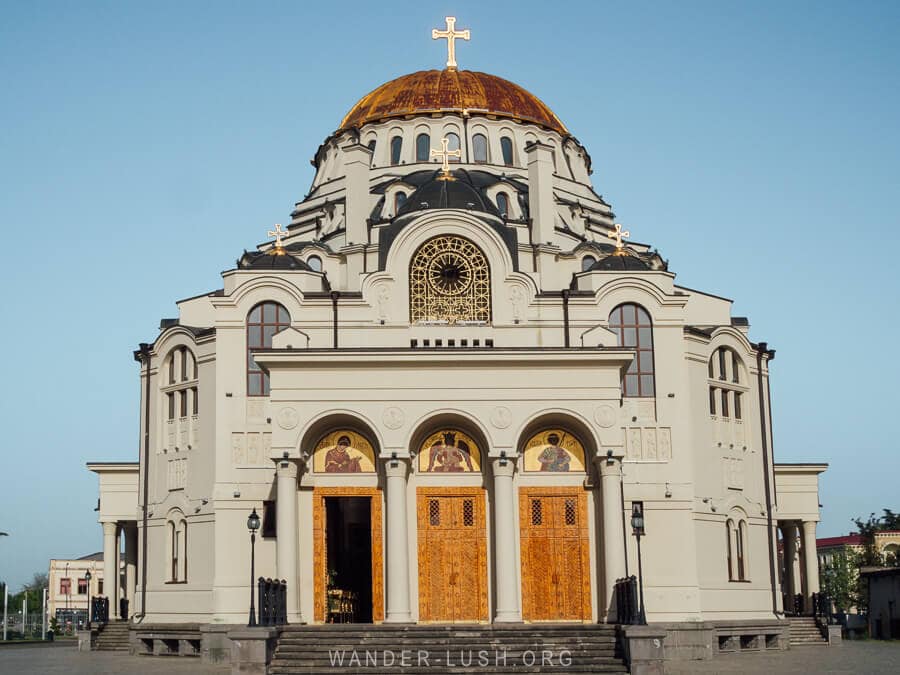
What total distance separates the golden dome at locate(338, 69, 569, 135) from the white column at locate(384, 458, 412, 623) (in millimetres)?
22989

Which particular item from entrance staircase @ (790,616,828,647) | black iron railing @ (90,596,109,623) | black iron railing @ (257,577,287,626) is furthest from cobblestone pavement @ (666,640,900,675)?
black iron railing @ (90,596,109,623)

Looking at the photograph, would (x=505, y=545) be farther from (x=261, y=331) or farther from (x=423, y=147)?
(x=423, y=147)

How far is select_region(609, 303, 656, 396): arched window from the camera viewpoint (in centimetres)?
3631

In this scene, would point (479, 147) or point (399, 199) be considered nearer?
point (399, 199)

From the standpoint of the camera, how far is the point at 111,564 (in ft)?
147

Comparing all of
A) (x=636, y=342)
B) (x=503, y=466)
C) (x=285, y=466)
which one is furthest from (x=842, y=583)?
(x=285, y=466)

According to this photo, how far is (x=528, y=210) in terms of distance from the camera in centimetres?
4350

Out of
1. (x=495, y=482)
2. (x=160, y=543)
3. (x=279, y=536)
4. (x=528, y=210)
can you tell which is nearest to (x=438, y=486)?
(x=495, y=482)

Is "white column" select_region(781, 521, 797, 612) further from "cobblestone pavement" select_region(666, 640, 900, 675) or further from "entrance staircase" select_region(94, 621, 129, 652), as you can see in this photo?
"entrance staircase" select_region(94, 621, 129, 652)

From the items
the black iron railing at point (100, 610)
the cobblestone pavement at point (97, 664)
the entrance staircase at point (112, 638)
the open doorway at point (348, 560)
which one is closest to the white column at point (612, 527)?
the open doorway at point (348, 560)

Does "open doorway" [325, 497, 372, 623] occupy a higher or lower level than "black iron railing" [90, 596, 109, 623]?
higher

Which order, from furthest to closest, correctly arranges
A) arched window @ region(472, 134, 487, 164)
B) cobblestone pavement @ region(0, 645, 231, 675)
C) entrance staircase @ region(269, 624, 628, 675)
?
arched window @ region(472, 134, 487, 164), cobblestone pavement @ region(0, 645, 231, 675), entrance staircase @ region(269, 624, 628, 675)

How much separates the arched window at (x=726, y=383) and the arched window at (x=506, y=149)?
13.7 m

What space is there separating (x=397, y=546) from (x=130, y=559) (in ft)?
59.9
